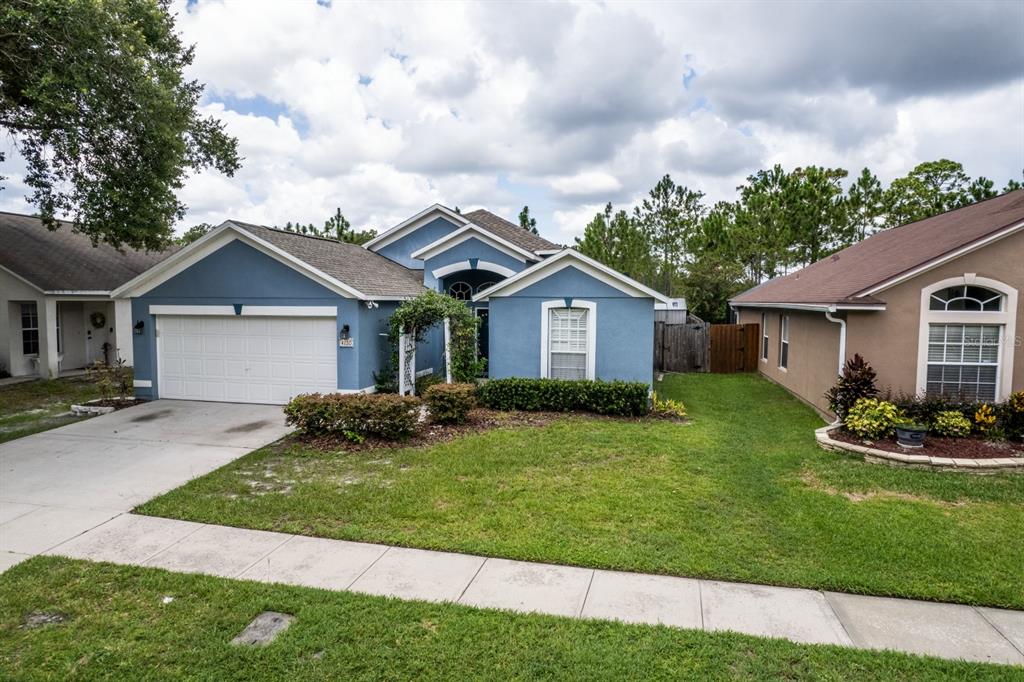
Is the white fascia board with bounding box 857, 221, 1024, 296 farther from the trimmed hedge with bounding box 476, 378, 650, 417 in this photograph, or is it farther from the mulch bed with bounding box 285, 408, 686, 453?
the trimmed hedge with bounding box 476, 378, 650, 417

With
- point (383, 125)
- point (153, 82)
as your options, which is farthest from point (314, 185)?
point (153, 82)

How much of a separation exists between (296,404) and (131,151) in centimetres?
703

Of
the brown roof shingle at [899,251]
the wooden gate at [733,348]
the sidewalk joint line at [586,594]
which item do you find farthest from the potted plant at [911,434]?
the wooden gate at [733,348]

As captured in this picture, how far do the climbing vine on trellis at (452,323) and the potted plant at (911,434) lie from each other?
352 inches

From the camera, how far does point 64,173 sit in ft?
44.2

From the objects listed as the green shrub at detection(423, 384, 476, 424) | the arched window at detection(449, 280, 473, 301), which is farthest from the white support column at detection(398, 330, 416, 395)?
the arched window at detection(449, 280, 473, 301)

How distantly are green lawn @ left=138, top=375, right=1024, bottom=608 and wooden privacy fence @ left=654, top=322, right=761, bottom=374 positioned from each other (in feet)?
34.0

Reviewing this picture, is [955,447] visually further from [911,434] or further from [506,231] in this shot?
[506,231]

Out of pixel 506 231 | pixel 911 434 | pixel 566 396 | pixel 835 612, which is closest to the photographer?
pixel 835 612

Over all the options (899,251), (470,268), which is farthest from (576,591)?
(470,268)

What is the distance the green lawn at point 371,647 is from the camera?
166 inches

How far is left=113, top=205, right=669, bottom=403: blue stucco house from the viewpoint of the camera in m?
14.0

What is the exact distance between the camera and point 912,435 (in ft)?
31.7

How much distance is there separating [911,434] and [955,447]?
3.02ft
